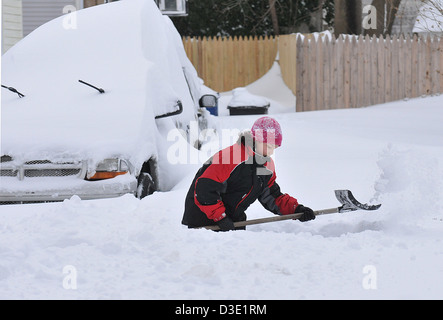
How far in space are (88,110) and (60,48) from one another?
125 cm

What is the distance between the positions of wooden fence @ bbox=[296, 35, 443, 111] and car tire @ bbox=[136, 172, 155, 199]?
1013cm

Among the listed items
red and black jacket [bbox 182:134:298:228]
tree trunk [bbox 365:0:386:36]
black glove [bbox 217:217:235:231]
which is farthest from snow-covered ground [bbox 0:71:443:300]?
tree trunk [bbox 365:0:386:36]

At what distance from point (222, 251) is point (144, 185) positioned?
5.29 feet

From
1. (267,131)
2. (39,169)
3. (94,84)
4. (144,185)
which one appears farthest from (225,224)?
(94,84)

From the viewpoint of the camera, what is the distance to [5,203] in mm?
5004

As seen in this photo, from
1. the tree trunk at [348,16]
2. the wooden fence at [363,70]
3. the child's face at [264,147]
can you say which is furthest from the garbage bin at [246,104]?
the child's face at [264,147]

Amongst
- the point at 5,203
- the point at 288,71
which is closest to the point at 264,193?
Result: the point at 5,203

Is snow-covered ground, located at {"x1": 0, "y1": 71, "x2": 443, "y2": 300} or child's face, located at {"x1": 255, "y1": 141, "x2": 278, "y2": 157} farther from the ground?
child's face, located at {"x1": 255, "y1": 141, "x2": 278, "y2": 157}

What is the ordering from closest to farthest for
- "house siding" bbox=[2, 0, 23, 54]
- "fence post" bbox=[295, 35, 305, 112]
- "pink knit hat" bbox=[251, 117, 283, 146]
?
"pink knit hat" bbox=[251, 117, 283, 146] < "house siding" bbox=[2, 0, 23, 54] < "fence post" bbox=[295, 35, 305, 112]

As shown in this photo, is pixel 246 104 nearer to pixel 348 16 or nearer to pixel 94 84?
pixel 348 16

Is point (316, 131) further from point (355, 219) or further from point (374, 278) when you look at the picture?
point (374, 278)

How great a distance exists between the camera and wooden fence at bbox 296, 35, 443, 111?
14.9 metres

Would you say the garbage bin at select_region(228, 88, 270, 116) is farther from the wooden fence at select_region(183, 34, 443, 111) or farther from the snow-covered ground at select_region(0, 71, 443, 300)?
the snow-covered ground at select_region(0, 71, 443, 300)

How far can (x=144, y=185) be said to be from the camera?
5.27 metres
